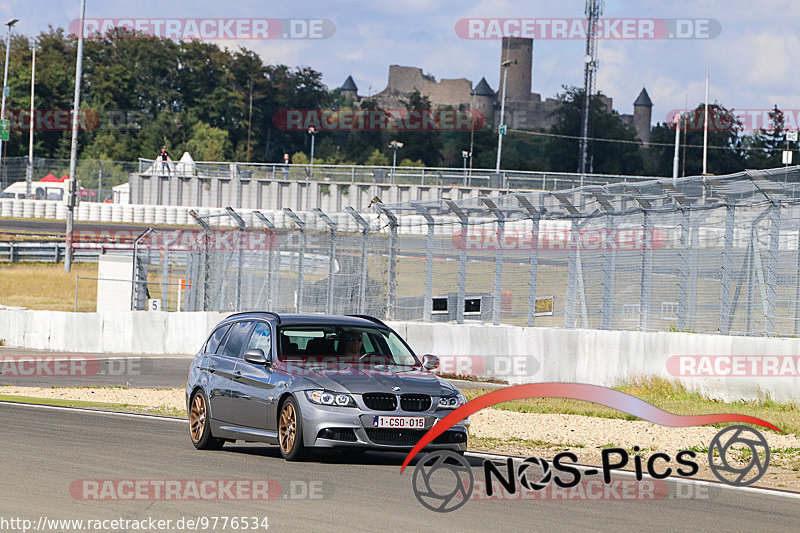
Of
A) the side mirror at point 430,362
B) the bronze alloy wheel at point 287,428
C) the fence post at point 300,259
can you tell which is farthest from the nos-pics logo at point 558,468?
the fence post at point 300,259

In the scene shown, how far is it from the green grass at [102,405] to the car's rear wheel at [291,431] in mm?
5697

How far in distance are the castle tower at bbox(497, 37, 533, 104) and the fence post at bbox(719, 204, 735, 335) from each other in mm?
153167

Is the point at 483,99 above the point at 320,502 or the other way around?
above

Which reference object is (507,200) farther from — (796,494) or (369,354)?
(796,494)

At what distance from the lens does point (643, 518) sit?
→ 344 inches

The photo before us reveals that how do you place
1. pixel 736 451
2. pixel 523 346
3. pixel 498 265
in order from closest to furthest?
pixel 736 451 → pixel 523 346 → pixel 498 265

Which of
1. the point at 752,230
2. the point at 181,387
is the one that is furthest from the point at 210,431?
the point at 181,387

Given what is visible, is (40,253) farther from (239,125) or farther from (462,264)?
(239,125)

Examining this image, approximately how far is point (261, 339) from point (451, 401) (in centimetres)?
221

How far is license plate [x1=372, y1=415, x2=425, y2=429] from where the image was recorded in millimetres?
10992

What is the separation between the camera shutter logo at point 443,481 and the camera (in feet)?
30.2

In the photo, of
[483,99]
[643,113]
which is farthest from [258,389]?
[483,99]
